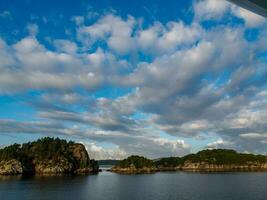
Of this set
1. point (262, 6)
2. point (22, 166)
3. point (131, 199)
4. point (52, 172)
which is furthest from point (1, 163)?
point (262, 6)

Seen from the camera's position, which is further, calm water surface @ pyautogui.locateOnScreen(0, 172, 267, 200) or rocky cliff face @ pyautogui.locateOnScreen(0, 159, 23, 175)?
rocky cliff face @ pyautogui.locateOnScreen(0, 159, 23, 175)

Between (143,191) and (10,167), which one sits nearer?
(143,191)

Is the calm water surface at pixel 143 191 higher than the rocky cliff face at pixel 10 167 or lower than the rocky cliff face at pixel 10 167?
lower

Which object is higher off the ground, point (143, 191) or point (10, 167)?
point (10, 167)

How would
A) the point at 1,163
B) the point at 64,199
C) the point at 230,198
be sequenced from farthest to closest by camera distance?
1. the point at 1,163
2. the point at 64,199
3. the point at 230,198

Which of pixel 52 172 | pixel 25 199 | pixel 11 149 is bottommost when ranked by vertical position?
pixel 25 199

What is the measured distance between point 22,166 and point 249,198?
510 feet

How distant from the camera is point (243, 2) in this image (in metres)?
5.98

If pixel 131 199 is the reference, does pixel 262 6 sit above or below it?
above

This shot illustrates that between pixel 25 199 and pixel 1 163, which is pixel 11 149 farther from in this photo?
pixel 25 199

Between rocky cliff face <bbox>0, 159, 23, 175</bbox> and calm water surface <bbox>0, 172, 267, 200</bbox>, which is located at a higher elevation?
rocky cliff face <bbox>0, 159, 23, 175</bbox>

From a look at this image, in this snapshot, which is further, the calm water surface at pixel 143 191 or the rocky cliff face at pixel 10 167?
the rocky cliff face at pixel 10 167

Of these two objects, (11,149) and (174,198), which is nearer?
(174,198)

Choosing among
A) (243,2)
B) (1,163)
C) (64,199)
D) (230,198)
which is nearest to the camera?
(243,2)
